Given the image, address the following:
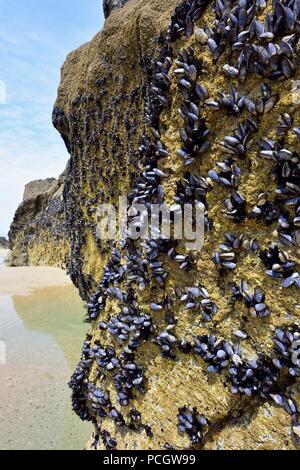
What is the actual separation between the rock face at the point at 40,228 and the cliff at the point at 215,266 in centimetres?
1553

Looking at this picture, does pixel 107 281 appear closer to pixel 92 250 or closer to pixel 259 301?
pixel 259 301

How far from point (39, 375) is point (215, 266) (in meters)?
4.13

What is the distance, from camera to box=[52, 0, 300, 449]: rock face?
2.08 m

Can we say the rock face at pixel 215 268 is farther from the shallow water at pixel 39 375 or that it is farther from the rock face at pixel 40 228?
the rock face at pixel 40 228

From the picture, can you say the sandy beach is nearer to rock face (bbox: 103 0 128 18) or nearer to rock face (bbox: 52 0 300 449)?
rock face (bbox: 103 0 128 18)

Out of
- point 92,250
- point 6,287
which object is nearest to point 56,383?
point 92,250

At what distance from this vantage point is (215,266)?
2469 mm

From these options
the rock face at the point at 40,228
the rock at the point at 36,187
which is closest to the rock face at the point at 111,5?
the rock face at the point at 40,228

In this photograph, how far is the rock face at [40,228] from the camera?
19406 millimetres

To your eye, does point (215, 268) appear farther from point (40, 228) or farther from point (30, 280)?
point (40, 228)

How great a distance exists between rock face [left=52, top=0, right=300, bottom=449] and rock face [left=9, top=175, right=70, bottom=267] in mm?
15502

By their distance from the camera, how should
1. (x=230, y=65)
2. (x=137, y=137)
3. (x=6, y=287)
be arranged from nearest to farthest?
(x=230, y=65) < (x=137, y=137) < (x=6, y=287)

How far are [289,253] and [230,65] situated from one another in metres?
1.29

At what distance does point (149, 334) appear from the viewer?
9.38 feet
